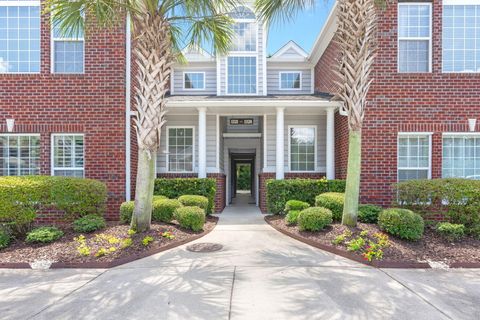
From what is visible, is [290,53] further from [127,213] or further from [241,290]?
[241,290]

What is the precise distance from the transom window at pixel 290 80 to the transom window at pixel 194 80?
3.64m

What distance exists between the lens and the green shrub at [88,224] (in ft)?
21.8

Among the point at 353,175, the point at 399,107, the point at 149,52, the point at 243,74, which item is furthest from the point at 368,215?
the point at 243,74

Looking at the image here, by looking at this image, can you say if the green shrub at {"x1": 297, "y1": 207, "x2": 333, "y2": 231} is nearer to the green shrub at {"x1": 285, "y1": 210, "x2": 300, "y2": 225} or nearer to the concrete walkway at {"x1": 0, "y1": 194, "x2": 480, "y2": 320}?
the green shrub at {"x1": 285, "y1": 210, "x2": 300, "y2": 225}

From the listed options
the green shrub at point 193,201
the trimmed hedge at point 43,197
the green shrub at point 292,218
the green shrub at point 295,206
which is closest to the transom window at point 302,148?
the green shrub at point 295,206

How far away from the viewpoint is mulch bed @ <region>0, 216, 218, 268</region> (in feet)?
17.1

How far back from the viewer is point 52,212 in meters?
8.14

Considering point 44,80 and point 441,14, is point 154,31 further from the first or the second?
point 441,14

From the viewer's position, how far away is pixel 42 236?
6066 millimetres

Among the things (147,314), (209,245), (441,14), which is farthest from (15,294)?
(441,14)

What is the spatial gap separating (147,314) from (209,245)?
2937mm

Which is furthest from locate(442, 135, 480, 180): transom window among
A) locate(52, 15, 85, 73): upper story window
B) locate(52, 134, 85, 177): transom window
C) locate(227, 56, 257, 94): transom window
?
locate(52, 15, 85, 73): upper story window

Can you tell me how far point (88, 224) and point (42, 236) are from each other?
89cm

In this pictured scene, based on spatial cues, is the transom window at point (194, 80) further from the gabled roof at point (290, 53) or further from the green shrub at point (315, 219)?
the green shrub at point (315, 219)
